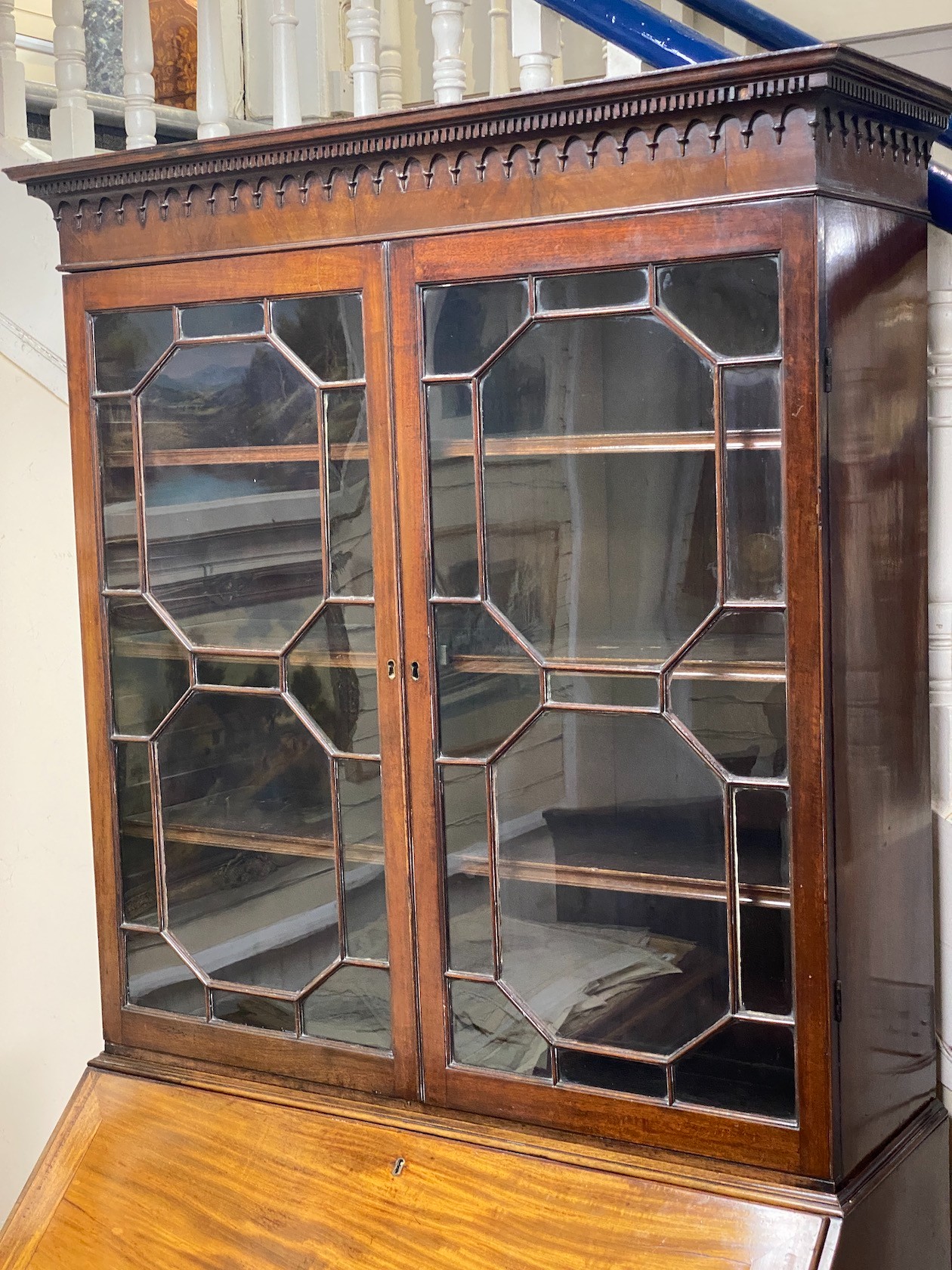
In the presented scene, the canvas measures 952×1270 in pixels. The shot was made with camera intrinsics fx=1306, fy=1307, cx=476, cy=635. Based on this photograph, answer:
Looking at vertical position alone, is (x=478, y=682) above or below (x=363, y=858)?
above

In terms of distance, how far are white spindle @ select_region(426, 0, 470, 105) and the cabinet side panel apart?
753 mm

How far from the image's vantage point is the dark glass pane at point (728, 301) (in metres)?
1.45

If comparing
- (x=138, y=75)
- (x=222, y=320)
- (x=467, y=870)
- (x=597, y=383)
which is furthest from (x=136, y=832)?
(x=138, y=75)

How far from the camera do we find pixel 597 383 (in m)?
1.56

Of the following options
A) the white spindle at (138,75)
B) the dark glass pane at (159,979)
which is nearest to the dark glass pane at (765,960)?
the dark glass pane at (159,979)

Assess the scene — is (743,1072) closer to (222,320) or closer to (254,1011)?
(254,1011)

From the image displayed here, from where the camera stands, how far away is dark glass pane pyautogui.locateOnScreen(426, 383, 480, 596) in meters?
1.65

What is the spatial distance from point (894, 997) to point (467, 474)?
852mm

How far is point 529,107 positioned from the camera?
151 centimetres

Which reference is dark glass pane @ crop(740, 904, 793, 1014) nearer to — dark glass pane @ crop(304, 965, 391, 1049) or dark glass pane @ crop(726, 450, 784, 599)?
dark glass pane @ crop(726, 450, 784, 599)

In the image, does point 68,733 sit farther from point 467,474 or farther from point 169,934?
point 467,474

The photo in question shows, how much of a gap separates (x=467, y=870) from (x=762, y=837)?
0.40m

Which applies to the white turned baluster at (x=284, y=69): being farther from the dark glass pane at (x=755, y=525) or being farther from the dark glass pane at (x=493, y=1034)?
the dark glass pane at (x=493, y=1034)

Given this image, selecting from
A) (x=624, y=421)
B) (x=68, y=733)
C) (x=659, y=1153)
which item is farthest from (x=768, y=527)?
(x=68, y=733)
